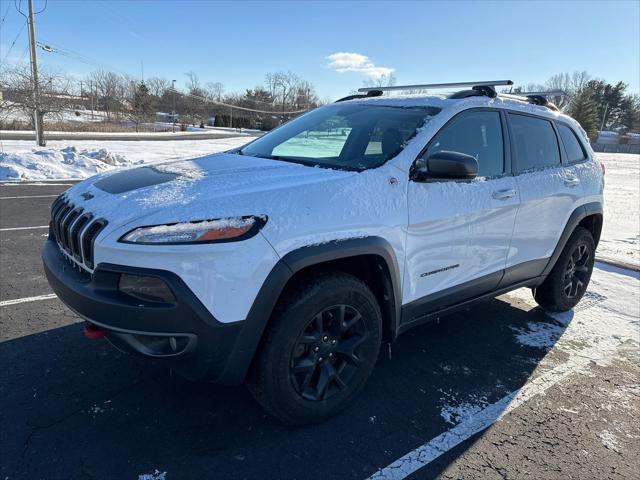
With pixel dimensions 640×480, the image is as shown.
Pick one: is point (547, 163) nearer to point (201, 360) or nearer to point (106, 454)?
point (201, 360)

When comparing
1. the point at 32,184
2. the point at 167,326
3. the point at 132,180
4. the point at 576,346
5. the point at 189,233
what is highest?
the point at 132,180

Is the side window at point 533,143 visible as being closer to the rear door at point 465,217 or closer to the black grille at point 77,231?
the rear door at point 465,217

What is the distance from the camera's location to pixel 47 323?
12.0 ft

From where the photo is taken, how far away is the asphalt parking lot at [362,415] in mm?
2297

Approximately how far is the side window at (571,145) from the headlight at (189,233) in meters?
3.36

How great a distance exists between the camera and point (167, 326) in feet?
6.63

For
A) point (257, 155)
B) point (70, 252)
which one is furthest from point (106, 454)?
point (257, 155)

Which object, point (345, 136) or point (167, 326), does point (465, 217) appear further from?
point (167, 326)

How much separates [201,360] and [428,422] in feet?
4.71

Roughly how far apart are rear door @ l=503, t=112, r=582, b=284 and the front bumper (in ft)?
7.87

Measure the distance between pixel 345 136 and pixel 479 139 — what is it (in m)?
0.99

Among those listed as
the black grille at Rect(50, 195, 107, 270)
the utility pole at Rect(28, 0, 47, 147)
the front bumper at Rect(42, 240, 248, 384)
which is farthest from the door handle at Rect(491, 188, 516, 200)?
the utility pole at Rect(28, 0, 47, 147)

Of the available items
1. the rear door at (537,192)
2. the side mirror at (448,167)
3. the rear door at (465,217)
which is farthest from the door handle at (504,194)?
the side mirror at (448,167)

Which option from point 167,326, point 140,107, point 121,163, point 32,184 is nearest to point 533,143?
point 167,326
